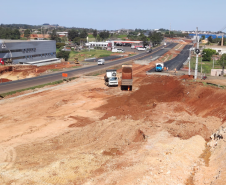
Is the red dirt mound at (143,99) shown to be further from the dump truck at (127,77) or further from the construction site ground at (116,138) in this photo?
Result: the dump truck at (127,77)

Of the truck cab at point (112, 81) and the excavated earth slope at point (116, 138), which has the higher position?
the truck cab at point (112, 81)

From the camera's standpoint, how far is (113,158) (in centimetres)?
1795

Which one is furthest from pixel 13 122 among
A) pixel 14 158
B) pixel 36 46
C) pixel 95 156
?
pixel 36 46

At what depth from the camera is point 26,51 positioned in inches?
A: 2982

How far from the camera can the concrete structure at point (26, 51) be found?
2689 inches

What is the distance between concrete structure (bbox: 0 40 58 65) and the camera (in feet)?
224

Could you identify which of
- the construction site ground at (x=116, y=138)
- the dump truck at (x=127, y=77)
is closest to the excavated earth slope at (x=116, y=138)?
the construction site ground at (x=116, y=138)

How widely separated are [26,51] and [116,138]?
206ft

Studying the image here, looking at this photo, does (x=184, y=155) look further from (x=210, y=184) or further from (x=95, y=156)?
(x=95, y=156)

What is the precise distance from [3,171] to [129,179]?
847 cm

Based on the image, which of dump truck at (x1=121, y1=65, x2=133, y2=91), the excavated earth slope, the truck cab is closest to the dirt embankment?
the excavated earth slope

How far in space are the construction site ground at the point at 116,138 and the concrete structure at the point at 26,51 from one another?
3465 centimetres

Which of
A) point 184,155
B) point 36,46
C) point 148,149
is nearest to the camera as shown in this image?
point 184,155

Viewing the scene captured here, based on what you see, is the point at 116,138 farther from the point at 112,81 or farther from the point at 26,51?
the point at 26,51
